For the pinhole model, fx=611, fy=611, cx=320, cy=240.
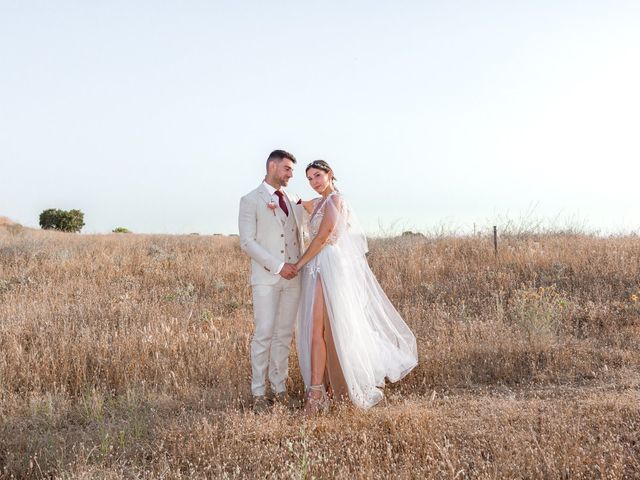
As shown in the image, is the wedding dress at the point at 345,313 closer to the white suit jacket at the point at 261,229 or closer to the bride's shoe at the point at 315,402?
→ the bride's shoe at the point at 315,402

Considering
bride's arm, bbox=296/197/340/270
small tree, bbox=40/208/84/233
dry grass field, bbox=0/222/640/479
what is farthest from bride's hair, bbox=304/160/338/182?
small tree, bbox=40/208/84/233

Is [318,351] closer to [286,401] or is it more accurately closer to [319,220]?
[286,401]

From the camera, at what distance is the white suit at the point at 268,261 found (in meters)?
6.43

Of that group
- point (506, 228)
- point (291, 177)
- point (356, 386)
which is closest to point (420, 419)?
point (356, 386)

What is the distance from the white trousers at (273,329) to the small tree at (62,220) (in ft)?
109

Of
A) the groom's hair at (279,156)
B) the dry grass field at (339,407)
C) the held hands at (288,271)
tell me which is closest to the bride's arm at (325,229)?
the held hands at (288,271)

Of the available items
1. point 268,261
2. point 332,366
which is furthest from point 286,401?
point 268,261

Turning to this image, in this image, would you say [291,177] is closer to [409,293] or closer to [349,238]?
[349,238]

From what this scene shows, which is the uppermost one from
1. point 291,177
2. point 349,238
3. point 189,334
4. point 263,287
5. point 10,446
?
point 291,177

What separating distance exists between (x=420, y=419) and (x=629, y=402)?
2189 mm

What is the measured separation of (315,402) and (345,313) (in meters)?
0.95

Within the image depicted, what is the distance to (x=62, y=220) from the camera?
37031mm

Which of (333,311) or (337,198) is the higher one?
(337,198)

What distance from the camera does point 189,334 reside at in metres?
8.59
